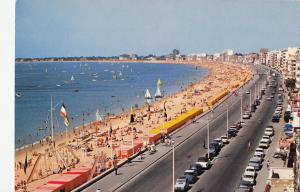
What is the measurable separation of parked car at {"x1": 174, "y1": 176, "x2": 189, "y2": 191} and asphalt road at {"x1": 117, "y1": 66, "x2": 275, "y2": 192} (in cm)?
16

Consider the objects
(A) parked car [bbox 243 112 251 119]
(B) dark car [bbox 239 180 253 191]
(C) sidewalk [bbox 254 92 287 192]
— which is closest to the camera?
(B) dark car [bbox 239 180 253 191]

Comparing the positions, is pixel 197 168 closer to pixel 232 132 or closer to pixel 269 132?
pixel 232 132

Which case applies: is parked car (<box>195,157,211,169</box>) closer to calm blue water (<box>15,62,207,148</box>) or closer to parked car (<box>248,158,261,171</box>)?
parked car (<box>248,158,261,171</box>)

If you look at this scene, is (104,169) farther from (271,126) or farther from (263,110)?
(263,110)

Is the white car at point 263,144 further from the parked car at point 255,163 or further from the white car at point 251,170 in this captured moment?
the white car at point 251,170

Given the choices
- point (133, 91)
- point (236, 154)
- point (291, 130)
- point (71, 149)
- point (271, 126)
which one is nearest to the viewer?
point (236, 154)

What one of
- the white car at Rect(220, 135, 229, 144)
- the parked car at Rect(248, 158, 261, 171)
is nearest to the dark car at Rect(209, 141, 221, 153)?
the white car at Rect(220, 135, 229, 144)

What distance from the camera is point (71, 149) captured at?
606 inches

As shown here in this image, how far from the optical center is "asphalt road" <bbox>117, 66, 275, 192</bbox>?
955cm

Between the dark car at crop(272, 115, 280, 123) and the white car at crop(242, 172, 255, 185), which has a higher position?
the dark car at crop(272, 115, 280, 123)
